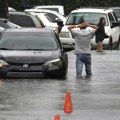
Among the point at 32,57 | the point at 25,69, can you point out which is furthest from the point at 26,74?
the point at 32,57

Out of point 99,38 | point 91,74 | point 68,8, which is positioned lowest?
point 68,8

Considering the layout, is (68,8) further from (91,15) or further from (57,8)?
(91,15)

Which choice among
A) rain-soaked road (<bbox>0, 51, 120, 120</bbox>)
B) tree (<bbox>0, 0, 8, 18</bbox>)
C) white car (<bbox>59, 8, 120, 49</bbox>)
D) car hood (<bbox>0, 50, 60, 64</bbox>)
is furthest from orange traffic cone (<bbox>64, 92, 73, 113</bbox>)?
tree (<bbox>0, 0, 8, 18</bbox>)

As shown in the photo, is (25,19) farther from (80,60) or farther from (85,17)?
(80,60)

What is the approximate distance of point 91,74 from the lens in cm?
2081

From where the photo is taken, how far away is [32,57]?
19000 millimetres

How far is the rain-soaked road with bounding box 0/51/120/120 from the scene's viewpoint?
12703 mm

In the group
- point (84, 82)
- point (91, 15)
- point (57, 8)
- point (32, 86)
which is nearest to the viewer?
point (32, 86)

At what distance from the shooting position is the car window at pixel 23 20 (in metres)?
34.0

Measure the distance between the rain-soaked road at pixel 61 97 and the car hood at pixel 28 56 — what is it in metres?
0.54

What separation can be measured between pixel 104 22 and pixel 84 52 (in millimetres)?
10871

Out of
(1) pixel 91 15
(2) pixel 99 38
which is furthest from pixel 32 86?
(1) pixel 91 15

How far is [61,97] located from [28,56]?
4.00 meters

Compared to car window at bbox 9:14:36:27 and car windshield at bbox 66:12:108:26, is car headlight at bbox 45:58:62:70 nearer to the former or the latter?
car windshield at bbox 66:12:108:26
